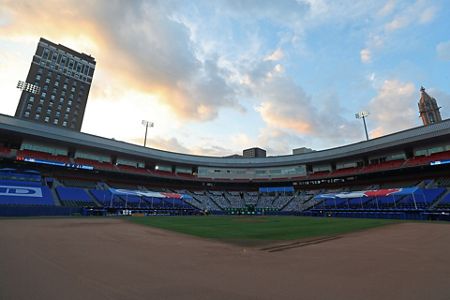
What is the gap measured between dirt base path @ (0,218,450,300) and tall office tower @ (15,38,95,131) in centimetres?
8042

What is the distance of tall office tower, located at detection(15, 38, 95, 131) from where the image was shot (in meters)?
70.3

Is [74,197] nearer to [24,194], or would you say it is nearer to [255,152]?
[24,194]

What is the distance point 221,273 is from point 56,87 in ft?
309

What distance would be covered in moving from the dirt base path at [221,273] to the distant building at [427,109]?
13077cm

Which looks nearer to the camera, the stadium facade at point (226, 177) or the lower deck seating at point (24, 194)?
the lower deck seating at point (24, 194)

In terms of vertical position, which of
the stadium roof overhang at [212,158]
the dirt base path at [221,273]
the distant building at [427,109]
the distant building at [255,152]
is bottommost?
the dirt base path at [221,273]

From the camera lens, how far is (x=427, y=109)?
107 m

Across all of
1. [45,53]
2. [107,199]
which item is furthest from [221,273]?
[45,53]

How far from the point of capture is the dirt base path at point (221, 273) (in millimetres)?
4941

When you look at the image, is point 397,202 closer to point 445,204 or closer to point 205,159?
point 445,204

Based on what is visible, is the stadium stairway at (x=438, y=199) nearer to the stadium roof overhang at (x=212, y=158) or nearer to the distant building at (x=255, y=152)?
the stadium roof overhang at (x=212, y=158)

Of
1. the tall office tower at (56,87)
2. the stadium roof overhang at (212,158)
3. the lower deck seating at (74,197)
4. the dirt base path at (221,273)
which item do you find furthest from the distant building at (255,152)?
the dirt base path at (221,273)

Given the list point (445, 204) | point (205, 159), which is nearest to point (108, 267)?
point (445, 204)

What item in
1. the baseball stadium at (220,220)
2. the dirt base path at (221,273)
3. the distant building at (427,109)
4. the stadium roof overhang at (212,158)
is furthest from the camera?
the distant building at (427,109)
